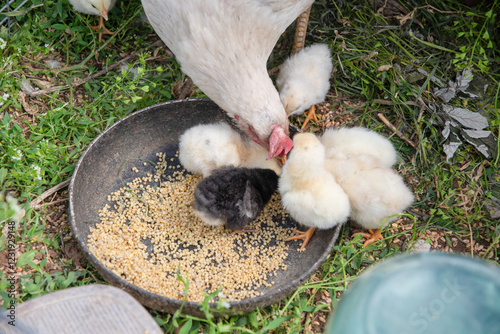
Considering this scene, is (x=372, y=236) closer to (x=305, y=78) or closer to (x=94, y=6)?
(x=305, y=78)

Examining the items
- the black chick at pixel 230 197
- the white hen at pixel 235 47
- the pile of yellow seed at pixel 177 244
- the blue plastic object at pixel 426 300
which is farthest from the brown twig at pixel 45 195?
the blue plastic object at pixel 426 300

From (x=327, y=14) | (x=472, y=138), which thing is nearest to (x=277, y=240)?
(x=472, y=138)

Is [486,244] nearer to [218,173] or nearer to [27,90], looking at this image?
[218,173]

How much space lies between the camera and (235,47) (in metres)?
1.92

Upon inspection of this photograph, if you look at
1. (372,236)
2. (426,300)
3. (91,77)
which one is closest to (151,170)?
(91,77)

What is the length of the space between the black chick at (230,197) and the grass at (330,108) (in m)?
0.44

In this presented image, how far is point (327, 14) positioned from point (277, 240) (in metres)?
1.61

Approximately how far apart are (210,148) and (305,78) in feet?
2.40

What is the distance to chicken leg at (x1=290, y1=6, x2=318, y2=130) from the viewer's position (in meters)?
2.60

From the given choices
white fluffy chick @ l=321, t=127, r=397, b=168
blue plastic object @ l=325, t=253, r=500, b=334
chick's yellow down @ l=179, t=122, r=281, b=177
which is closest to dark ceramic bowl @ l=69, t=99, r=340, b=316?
chick's yellow down @ l=179, t=122, r=281, b=177

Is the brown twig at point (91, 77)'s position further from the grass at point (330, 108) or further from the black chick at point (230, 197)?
the black chick at point (230, 197)

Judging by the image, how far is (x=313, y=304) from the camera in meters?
2.05

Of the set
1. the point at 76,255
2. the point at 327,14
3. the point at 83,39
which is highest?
the point at 83,39

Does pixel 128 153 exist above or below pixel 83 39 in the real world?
below
